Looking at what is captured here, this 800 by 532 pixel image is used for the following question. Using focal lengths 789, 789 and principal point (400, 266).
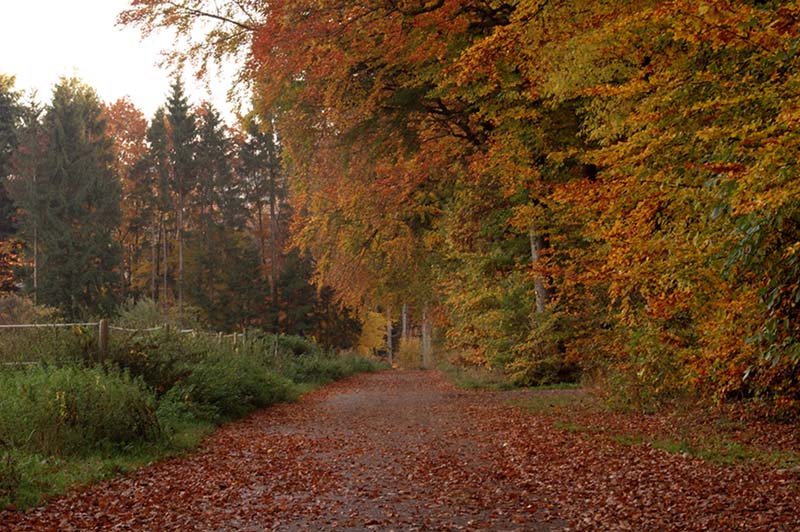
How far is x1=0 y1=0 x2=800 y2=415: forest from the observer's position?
7191 millimetres

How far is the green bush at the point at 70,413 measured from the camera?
890 cm

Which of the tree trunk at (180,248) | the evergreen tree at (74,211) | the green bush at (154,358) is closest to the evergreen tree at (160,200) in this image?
the tree trunk at (180,248)


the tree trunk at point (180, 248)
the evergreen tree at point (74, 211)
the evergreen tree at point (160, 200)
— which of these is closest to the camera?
the evergreen tree at point (74, 211)

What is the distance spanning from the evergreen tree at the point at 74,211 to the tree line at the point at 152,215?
0.23ft

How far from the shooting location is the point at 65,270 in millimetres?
38750

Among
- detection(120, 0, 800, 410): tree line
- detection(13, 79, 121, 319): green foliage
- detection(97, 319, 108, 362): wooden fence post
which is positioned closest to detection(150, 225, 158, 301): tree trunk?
detection(13, 79, 121, 319): green foliage

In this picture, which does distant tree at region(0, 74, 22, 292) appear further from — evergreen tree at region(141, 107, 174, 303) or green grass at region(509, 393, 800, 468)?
green grass at region(509, 393, 800, 468)

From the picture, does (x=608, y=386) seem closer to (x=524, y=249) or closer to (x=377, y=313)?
(x=524, y=249)

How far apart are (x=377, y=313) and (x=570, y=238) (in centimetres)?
3825

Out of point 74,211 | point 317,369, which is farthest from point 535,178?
point 74,211

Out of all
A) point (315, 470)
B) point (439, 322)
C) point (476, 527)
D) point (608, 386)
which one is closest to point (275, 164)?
point (439, 322)

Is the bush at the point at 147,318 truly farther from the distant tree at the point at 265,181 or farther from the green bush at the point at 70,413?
the distant tree at the point at 265,181

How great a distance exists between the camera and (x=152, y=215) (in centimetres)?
4741

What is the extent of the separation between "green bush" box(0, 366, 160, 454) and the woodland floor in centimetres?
87
